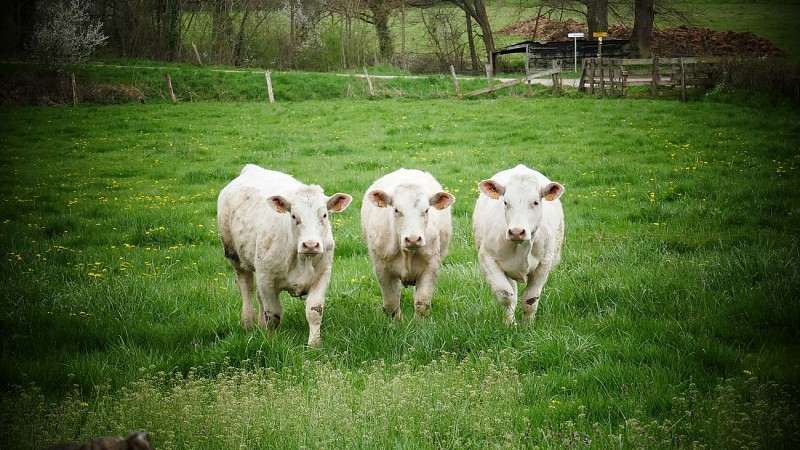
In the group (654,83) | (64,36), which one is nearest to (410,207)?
(654,83)

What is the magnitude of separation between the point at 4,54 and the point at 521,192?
38.3m

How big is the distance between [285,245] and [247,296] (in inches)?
48.2

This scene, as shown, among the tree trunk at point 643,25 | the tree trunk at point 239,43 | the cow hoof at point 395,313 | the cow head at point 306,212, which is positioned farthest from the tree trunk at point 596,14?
the cow head at point 306,212

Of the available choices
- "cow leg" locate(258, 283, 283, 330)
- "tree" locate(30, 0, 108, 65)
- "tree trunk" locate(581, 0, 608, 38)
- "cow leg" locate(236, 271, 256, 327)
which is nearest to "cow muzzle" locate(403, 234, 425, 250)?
"cow leg" locate(258, 283, 283, 330)

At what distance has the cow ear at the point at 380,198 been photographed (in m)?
6.88

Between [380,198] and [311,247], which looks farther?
[380,198]

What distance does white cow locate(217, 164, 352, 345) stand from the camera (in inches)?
253

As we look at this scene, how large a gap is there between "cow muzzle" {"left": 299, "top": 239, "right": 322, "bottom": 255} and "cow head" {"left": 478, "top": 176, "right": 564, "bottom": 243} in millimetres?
1790

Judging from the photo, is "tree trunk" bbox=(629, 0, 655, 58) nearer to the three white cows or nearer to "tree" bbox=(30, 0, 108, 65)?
"tree" bbox=(30, 0, 108, 65)

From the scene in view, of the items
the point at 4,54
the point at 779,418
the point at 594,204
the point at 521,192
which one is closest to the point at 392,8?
the point at 4,54

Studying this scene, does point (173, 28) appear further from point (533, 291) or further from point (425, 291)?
point (533, 291)

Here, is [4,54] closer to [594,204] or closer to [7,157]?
[7,157]

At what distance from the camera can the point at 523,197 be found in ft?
21.3

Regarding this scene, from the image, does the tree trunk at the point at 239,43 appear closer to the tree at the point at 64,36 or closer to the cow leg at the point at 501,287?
the tree at the point at 64,36
